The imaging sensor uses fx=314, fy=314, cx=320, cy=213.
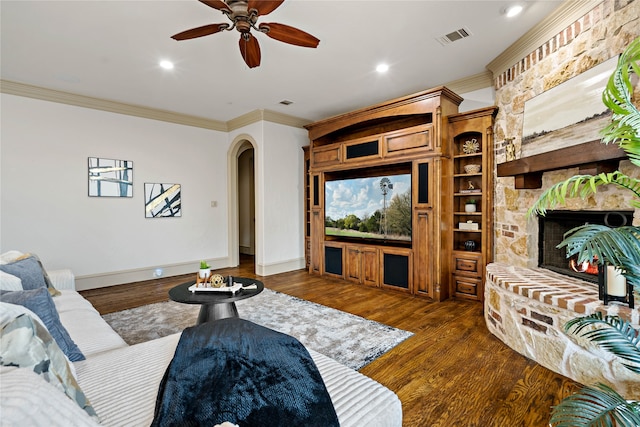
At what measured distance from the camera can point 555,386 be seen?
203 centimetres

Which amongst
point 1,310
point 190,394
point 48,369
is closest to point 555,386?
point 190,394

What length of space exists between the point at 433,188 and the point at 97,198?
475cm

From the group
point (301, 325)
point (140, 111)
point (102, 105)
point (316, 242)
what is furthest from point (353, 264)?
point (102, 105)

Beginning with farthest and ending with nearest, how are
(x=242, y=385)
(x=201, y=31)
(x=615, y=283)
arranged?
(x=201, y=31)
(x=615, y=283)
(x=242, y=385)

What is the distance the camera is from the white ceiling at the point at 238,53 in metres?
2.64

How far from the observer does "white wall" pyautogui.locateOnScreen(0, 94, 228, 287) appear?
4.07 metres

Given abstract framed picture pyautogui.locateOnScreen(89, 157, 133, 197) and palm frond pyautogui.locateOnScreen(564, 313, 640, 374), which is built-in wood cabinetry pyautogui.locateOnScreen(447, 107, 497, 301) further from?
abstract framed picture pyautogui.locateOnScreen(89, 157, 133, 197)

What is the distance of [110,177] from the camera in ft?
15.5

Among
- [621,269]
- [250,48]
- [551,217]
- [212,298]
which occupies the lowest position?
[212,298]

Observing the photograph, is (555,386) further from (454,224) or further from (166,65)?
(166,65)

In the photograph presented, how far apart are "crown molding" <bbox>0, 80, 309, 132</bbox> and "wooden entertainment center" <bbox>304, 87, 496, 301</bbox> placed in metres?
1.41

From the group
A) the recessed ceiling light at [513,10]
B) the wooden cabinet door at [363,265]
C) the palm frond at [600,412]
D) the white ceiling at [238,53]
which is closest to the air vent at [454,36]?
the white ceiling at [238,53]

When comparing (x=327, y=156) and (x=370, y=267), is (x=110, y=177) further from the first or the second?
(x=370, y=267)

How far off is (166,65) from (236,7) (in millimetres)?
1827
